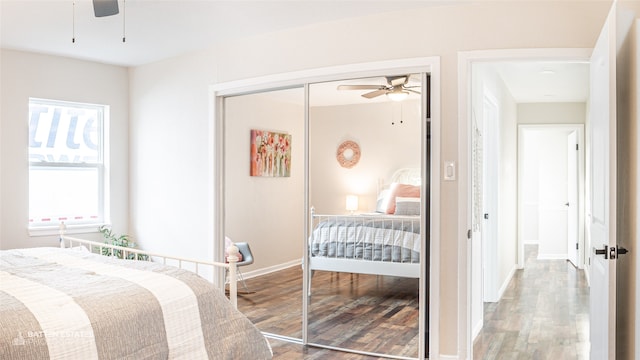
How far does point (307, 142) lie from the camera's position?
3.89 meters

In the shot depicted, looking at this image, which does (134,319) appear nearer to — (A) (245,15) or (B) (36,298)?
(B) (36,298)

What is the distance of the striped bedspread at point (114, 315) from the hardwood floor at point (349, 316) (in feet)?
3.84

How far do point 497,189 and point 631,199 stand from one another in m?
2.72

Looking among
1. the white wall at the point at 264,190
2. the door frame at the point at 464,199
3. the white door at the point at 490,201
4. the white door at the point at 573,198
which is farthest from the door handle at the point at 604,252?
the white door at the point at 573,198

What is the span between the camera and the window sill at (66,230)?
467 cm

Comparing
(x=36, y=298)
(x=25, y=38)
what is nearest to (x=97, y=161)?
(x=25, y=38)

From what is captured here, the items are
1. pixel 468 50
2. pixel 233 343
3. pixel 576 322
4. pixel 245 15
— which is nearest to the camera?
pixel 233 343

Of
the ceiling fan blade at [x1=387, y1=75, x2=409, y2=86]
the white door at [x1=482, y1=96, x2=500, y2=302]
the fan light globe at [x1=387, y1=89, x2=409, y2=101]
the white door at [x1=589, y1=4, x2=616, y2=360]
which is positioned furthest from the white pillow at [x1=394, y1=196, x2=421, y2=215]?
the white door at [x1=482, y1=96, x2=500, y2=302]

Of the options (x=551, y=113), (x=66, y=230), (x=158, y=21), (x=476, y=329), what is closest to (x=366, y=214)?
(x=476, y=329)

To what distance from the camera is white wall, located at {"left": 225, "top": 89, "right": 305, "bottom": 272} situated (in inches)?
157

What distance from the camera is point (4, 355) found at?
5.73ft

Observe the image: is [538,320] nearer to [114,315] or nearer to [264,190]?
[264,190]

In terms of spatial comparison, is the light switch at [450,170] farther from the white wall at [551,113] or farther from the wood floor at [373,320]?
the white wall at [551,113]

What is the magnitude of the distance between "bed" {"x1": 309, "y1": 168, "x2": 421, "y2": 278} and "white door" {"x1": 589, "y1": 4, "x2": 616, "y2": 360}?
3.64 ft
